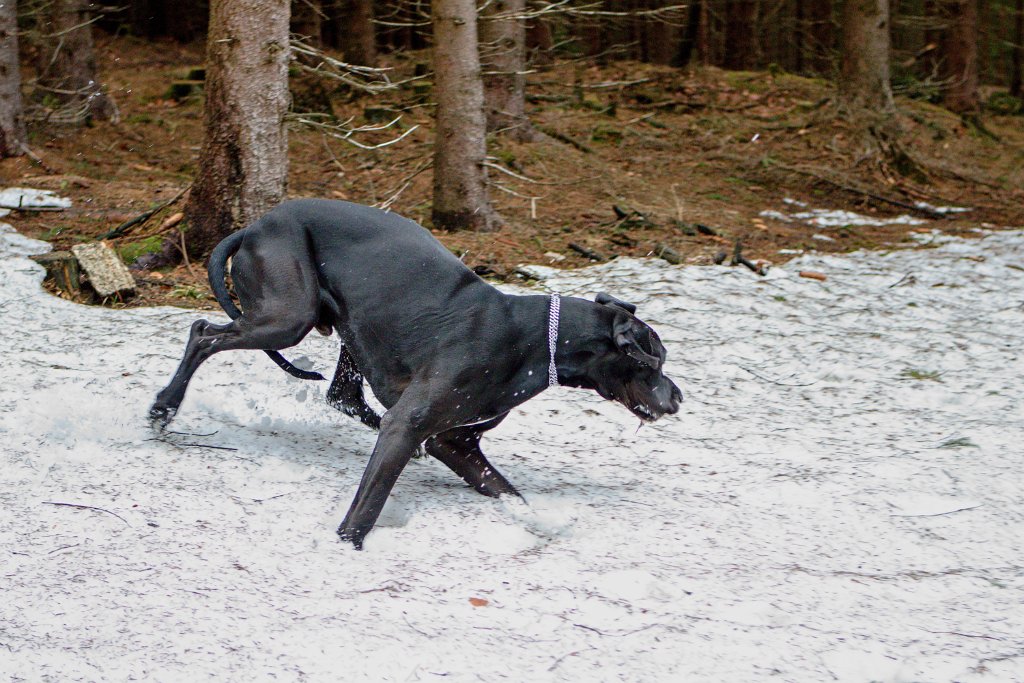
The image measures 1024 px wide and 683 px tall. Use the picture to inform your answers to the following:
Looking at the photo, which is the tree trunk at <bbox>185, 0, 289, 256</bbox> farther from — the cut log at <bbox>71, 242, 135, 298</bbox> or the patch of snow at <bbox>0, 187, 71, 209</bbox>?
the patch of snow at <bbox>0, 187, 71, 209</bbox>

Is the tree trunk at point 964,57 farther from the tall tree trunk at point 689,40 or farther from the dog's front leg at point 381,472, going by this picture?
the dog's front leg at point 381,472

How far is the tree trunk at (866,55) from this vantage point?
43.2ft

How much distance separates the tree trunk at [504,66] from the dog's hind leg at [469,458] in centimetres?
623

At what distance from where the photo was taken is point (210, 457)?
15.8 ft

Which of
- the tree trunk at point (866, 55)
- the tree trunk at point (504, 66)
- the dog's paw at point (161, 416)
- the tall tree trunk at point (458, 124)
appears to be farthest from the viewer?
the tree trunk at point (866, 55)

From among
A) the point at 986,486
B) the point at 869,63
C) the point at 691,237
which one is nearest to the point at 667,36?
the point at 869,63

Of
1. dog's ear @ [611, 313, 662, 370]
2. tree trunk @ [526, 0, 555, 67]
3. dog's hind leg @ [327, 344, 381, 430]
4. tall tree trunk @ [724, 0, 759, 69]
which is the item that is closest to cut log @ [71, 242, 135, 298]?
dog's hind leg @ [327, 344, 381, 430]

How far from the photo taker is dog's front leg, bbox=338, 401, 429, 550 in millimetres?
4051

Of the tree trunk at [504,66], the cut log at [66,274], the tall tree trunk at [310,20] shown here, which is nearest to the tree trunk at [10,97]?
the cut log at [66,274]

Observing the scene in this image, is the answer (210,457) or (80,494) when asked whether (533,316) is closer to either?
(210,457)

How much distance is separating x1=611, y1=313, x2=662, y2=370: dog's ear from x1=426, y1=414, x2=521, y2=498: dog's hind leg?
792mm

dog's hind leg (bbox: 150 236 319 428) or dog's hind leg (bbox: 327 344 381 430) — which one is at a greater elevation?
dog's hind leg (bbox: 150 236 319 428)

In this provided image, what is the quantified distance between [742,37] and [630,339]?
757 inches

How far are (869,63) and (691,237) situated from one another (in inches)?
201
